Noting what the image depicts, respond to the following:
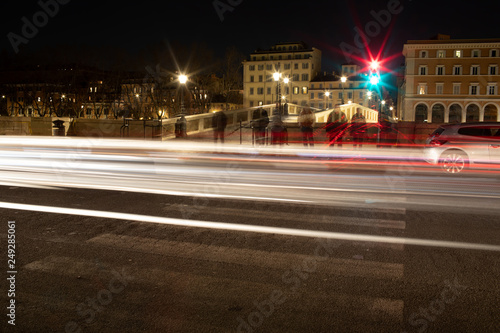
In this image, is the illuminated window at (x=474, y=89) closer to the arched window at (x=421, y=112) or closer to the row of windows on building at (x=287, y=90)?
the arched window at (x=421, y=112)

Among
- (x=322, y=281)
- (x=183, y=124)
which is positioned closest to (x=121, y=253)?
(x=322, y=281)

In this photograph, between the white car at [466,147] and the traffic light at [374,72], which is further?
the traffic light at [374,72]

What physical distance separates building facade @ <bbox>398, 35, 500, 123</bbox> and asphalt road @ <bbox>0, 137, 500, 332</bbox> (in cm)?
7452

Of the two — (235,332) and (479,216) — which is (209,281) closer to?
(235,332)

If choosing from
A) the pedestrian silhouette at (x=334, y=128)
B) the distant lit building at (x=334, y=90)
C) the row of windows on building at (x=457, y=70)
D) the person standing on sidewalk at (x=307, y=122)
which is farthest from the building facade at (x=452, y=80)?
the person standing on sidewalk at (x=307, y=122)

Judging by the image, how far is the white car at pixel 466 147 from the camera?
13742mm

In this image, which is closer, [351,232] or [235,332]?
[235,332]

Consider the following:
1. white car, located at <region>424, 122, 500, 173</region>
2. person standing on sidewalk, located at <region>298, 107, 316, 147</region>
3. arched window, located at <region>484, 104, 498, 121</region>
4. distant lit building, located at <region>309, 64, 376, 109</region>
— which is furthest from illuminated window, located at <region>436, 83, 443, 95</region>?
white car, located at <region>424, 122, 500, 173</region>

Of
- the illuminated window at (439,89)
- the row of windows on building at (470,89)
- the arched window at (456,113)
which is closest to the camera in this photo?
the row of windows on building at (470,89)

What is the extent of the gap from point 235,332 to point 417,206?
6.13 meters

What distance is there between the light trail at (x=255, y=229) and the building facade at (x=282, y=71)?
100348 millimetres

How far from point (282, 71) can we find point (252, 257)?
107048 mm

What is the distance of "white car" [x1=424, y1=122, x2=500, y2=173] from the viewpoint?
13.7 m

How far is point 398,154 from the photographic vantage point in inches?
695
